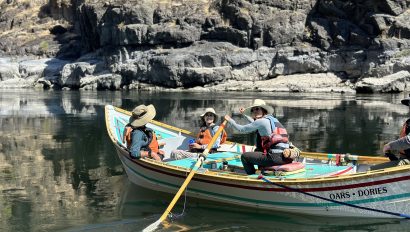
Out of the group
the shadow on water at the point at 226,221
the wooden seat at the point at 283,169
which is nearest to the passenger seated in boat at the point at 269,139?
the wooden seat at the point at 283,169

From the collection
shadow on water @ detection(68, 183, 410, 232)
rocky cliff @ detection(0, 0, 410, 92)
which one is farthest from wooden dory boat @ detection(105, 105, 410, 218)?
rocky cliff @ detection(0, 0, 410, 92)

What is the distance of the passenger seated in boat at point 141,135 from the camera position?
40.4 ft

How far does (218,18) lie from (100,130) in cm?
6148

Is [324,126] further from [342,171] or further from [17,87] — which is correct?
[17,87]

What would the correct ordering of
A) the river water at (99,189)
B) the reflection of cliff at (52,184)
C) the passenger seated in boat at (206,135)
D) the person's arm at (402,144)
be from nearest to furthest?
the person's arm at (402,144) → the river water at (99,189) → the reflection of cliff at (52,184) → the passenger seated in boat at (206,135)

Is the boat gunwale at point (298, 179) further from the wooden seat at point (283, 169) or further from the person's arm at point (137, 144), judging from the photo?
the wooden seat at point (283, 169)

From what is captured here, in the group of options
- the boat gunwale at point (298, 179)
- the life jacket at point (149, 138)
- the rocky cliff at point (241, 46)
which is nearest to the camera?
the boat gunwale at point (298, 179)

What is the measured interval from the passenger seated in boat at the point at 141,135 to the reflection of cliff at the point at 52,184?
4.25ft

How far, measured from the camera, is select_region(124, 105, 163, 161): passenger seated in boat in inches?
485

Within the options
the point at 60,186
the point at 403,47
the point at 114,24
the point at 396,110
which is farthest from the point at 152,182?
the point at 114,24

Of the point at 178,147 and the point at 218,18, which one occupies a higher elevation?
the point at 218,18

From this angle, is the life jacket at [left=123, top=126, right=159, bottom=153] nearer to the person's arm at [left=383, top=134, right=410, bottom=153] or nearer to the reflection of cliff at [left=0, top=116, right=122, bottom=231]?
the reflection of cliff at [left=0, top=116, right=122, bottom=231]

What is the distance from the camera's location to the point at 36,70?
96.9m

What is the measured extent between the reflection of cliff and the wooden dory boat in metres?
1.41
